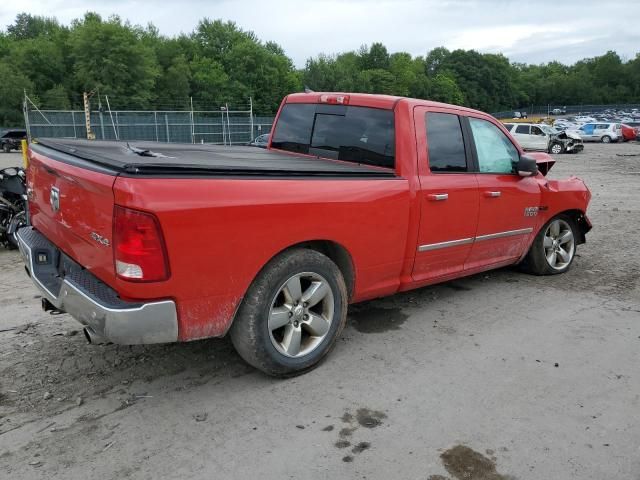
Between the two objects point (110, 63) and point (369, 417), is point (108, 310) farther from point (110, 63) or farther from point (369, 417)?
point (110, 63)

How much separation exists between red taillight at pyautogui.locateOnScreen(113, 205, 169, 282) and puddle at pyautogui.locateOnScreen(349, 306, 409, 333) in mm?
2114

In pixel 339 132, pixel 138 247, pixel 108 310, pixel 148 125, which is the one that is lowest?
pixel 108 310

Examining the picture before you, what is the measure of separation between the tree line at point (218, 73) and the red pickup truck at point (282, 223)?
36627 millimetres

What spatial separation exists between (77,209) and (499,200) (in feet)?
11.8

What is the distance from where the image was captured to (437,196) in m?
4.38

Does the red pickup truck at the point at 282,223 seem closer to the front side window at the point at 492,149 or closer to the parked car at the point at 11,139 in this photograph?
the front side window at the point at 492,149

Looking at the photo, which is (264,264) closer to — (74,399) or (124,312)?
(124,312)

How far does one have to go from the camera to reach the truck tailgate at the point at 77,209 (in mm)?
2939

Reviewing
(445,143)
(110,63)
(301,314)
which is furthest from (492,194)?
(110,63)

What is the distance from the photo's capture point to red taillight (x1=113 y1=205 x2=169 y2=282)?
280 cm

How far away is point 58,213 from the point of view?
11.3 ft

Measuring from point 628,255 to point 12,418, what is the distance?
23.3 feet

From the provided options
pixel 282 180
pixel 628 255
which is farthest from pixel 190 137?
pixel 282 180

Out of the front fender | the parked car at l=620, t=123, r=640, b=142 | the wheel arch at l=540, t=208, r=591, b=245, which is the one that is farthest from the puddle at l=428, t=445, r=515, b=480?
the parked car at l=620, t=123, r=640, b=142
